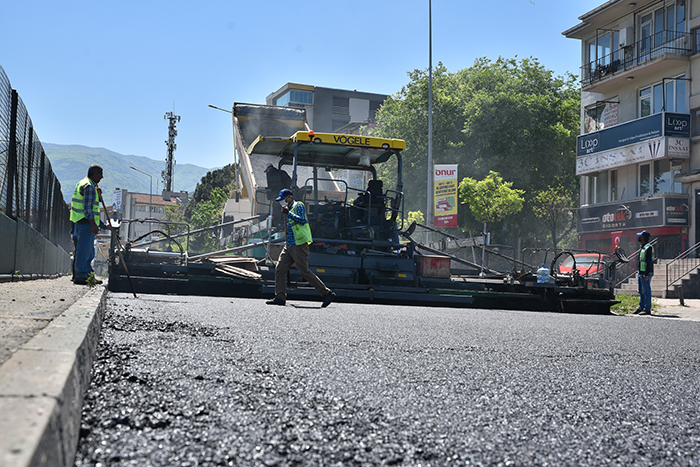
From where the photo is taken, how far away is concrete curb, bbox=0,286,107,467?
1.52 metres

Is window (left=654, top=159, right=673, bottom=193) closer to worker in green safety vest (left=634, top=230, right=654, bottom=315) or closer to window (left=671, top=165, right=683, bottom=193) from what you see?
window (left=671, top=165, right=683, bottom=193)

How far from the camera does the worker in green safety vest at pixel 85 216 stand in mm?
8875

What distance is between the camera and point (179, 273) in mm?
10031

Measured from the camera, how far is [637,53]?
2734 cm

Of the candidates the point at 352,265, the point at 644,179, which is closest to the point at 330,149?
the point at 352,265

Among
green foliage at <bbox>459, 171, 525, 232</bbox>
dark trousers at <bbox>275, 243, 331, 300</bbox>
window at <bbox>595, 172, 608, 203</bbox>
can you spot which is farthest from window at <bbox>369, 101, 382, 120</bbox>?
dark trousers at <bbox>275, 243, 331, 300</bbox>

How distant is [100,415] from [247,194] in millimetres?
16565

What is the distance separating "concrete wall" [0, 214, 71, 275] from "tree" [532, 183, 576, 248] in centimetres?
2972

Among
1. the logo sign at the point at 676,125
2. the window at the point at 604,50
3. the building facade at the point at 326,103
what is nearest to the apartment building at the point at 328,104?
the building facade at the point at 326,103

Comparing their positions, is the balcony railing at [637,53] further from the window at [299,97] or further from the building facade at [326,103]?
the window at [299,97]

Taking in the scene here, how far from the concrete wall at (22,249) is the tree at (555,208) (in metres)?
29.7

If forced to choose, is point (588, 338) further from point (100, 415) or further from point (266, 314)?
point (100, 415)

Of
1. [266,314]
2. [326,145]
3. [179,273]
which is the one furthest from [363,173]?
[266,314]

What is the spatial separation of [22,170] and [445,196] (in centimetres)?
1760
